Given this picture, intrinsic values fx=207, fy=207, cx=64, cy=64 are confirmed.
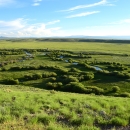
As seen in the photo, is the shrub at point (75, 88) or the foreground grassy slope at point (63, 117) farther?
the shrub at point (75, 88)

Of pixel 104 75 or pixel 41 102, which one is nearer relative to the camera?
pixel 41 102

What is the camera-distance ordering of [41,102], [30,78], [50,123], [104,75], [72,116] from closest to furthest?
[50,123]
[72,116]
[41,102]
[30,78]
[104,75]

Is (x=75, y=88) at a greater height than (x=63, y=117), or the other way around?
Answer: (x=63, y=117)

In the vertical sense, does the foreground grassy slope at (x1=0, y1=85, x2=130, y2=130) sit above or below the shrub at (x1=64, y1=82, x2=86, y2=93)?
above

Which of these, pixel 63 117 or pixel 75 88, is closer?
pixel 63 117

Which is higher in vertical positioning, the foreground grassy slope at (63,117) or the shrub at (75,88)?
the foreground grassy slope at (63,117)

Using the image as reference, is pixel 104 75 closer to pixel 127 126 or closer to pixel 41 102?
pixel 41 102

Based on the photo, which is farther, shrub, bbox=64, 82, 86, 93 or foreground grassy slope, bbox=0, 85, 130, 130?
shrub, bbox=64, 82, 86, 93

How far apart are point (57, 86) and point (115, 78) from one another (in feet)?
52.1

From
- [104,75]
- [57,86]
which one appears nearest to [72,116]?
[57,86]

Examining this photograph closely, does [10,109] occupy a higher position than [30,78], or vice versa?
[10,109]

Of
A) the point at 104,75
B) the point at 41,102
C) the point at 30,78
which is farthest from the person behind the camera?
the point at 104,75

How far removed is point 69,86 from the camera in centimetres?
4100

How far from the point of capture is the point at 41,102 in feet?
58.8
